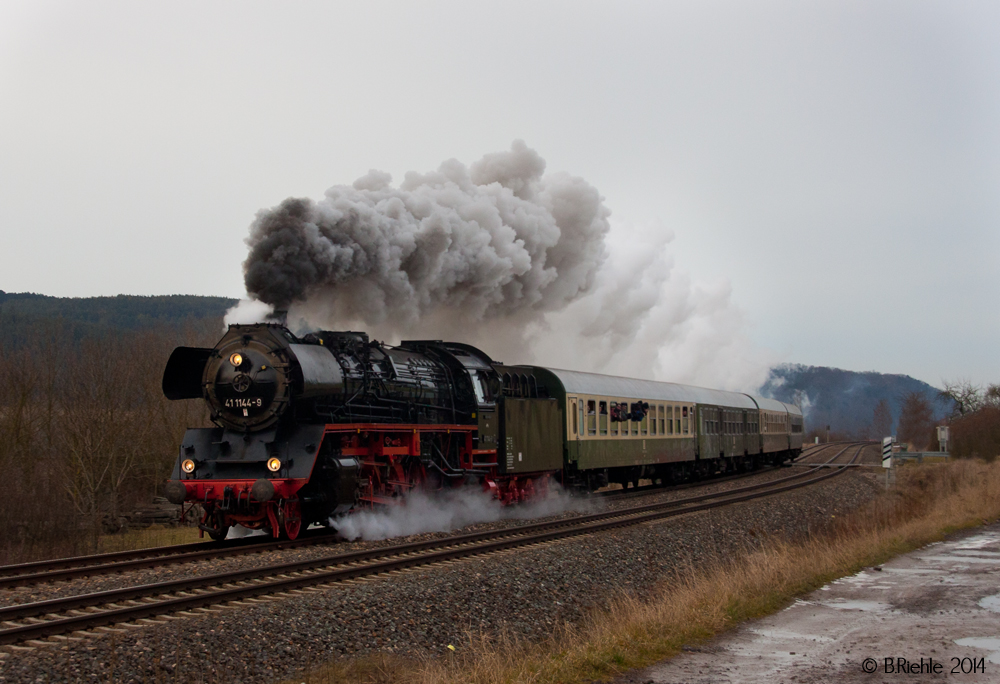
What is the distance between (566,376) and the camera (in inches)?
814

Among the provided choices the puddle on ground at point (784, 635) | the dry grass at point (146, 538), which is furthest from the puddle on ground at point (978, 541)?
the dry grass at point (146, 538)

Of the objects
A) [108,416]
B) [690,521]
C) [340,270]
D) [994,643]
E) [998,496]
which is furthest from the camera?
[108,416]

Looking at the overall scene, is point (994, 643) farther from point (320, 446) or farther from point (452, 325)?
point (452, 325)

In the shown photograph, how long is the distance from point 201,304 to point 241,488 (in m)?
71.6

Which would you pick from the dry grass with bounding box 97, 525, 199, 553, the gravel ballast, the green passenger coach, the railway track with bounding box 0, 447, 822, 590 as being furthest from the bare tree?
the gravel ballast

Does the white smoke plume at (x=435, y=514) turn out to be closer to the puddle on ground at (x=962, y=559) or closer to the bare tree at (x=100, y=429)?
the puddle on ground at (x=962, y=559)

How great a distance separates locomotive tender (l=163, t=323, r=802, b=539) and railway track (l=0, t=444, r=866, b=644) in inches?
66.4

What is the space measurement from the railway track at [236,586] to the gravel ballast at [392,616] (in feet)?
1.07

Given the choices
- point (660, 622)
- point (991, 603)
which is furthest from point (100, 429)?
point (991, 603)

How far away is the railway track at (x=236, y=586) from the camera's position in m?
7.43

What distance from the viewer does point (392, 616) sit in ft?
27.8

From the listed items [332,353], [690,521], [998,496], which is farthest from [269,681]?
[998,496]

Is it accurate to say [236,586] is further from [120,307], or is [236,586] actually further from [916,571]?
[120,307]

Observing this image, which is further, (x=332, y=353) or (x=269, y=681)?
(x=332, y=353)
